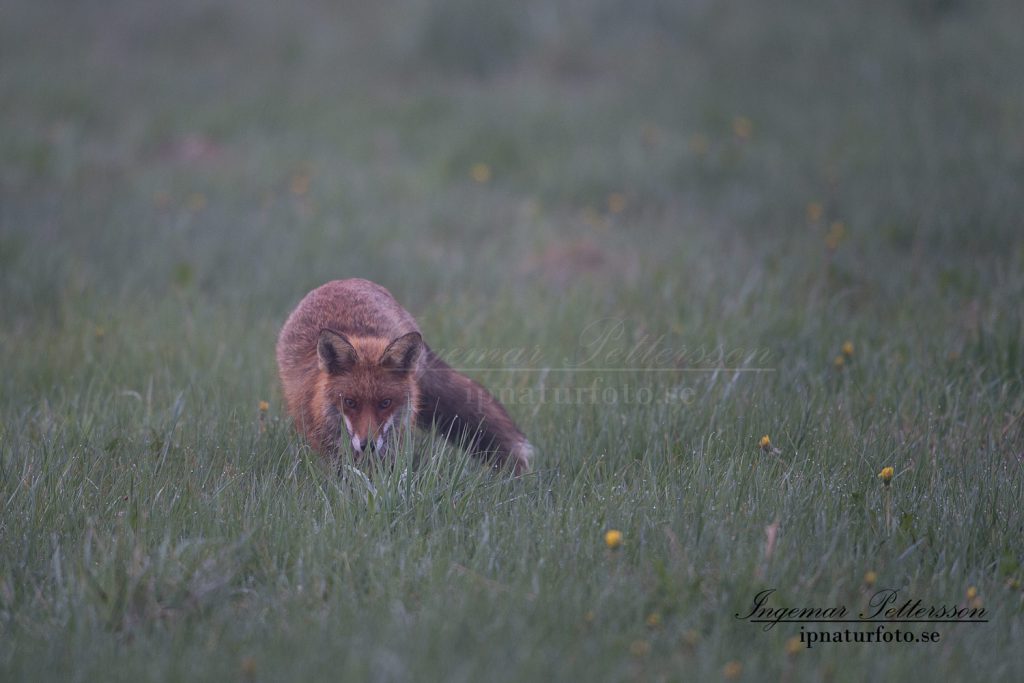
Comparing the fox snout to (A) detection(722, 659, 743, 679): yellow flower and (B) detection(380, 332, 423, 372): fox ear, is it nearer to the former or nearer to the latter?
(B) detection(380, 332, 423, 372): fox ear

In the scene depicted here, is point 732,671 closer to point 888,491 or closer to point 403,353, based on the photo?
point 888,491

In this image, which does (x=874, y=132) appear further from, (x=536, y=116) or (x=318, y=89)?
(x=318, y=89)

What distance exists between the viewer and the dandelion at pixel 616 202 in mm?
9641

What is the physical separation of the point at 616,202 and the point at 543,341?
12.3 feet

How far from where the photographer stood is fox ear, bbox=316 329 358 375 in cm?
456

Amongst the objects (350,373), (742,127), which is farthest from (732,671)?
(742,127)

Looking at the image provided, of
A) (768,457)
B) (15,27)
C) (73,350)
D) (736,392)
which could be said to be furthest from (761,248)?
(15,27)

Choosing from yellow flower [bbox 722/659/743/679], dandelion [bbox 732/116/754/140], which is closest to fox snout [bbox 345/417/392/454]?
yellow flower [bbox 722/659/743/679]

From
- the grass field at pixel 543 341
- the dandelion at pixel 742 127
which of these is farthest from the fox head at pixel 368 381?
the dandelion at pixel 742 127

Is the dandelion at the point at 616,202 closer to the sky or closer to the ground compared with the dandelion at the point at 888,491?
closer to the sky

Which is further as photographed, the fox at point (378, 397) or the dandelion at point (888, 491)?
the fox at point (378, 397)

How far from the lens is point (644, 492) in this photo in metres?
4.23

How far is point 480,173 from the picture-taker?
34.8ft

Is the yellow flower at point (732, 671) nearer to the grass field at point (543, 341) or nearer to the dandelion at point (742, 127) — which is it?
the grass field at point (543, 341)
